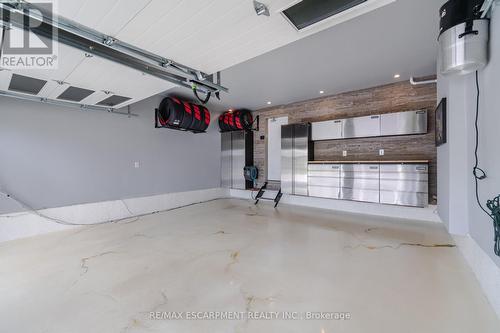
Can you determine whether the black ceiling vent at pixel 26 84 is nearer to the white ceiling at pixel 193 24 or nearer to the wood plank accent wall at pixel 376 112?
the white ceiling at pixel 193 24

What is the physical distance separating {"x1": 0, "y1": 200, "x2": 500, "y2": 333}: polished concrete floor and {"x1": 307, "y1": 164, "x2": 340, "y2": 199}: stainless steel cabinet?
1.53 metres

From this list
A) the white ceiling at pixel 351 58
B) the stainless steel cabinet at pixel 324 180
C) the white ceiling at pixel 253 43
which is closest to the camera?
the white ceiling at pixel 253 43

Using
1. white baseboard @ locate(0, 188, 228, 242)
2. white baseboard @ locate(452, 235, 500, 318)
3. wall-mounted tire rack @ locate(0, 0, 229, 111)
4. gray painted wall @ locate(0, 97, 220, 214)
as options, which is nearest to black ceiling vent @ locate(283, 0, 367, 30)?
wall-mounted tire rack @ locate(0, 0, 229, 111)

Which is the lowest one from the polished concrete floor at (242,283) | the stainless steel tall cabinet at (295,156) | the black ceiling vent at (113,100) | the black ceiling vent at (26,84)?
the polished concrete floor at (242,283)

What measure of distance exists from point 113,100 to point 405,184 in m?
5.94

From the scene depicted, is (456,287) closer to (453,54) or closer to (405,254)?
(405,254)

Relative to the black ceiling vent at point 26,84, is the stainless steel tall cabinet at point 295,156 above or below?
below

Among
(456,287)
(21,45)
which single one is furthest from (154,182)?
(456,287)

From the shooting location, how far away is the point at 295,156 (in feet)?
19.5

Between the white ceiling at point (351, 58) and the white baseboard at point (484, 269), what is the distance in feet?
8.73

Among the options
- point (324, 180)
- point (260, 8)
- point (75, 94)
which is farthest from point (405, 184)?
point (75, 94)

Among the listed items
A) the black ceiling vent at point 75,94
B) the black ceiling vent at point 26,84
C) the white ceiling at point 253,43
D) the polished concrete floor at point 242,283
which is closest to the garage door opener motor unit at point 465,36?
the white ceiling at point 253,43

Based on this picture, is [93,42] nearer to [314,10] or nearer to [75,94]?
[75,94]

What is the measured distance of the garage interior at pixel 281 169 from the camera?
5.59 feet
